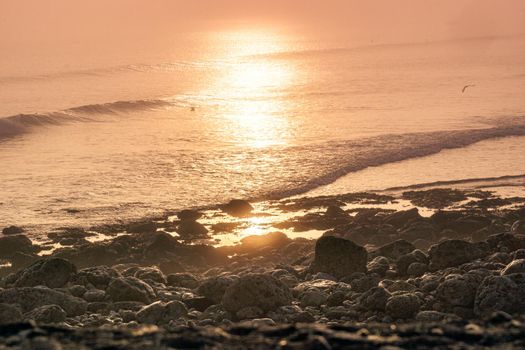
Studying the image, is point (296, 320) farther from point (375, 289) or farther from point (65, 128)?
A: point (65, 128)

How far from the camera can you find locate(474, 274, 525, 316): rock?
1090 centimetres

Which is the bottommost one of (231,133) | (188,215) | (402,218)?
(188,215)

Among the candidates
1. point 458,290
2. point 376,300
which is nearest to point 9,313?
point 376,300

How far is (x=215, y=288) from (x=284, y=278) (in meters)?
1.86

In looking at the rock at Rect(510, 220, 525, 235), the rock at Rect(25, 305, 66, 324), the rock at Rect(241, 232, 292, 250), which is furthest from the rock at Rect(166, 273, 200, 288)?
the rock at Rect(510, 220, 525, 235)

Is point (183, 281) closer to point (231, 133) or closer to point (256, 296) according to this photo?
point (256, 296)

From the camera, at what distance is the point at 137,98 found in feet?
212

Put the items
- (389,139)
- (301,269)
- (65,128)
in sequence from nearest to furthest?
(301,269) < (389,139) < (65,128)

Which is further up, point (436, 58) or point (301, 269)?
point (436, 58)

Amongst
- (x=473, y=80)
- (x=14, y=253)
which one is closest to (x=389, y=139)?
(x=14, y=253)

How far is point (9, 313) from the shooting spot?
11.8 metres

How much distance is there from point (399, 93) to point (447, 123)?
69.0 feet

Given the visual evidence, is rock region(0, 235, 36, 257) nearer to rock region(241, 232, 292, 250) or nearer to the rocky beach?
the rocky beach

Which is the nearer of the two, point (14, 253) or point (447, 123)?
point (14, 253)
